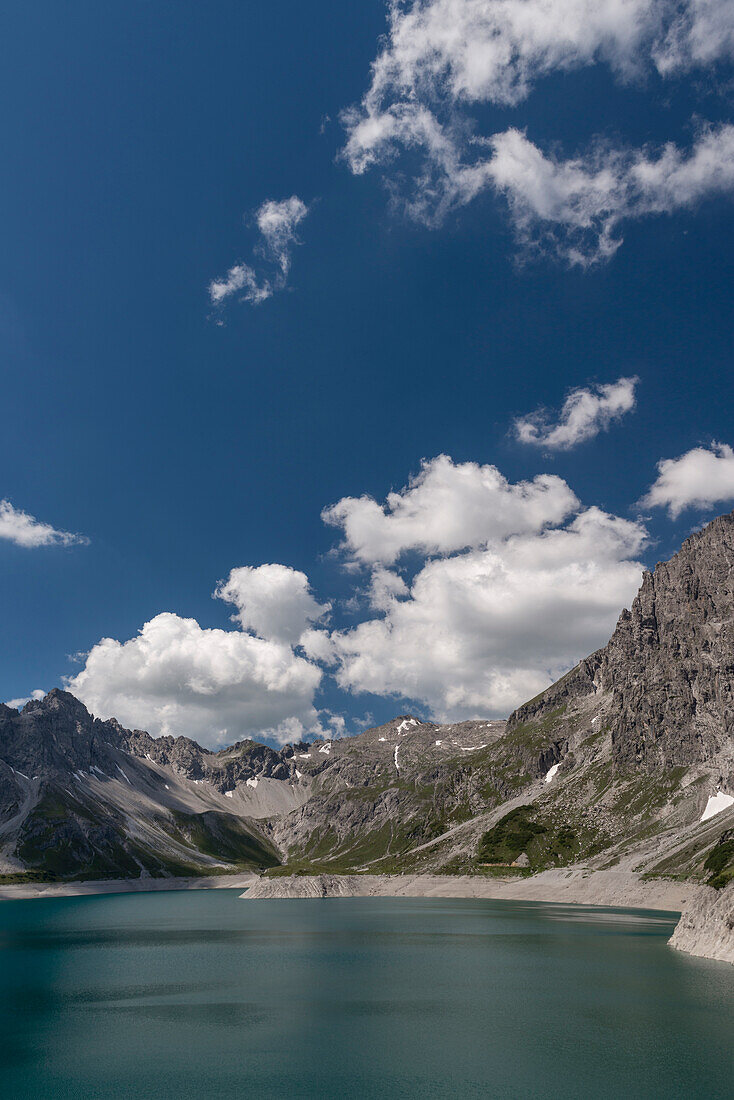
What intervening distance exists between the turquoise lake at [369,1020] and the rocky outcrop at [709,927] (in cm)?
366

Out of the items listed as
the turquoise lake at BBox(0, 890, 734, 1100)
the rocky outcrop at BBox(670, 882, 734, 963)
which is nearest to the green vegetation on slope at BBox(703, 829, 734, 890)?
the turquoise lake at BBox(0, 890, 734, 1100)

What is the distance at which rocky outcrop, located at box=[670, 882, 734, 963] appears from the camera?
89.6 m

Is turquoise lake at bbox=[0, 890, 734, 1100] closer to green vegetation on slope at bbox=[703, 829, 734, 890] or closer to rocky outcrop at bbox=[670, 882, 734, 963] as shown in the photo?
rocky outcrop at bbox=[670, 882, 734, 963]

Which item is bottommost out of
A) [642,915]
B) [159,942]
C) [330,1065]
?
[642,915]

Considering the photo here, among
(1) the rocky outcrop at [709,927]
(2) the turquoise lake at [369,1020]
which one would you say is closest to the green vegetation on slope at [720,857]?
(2) the turquoise lake at [369,1020]

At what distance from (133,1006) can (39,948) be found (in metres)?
68.0

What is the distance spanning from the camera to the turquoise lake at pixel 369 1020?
47.0 m

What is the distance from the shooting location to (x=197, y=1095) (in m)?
44.3

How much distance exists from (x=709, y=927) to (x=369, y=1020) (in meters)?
57.6

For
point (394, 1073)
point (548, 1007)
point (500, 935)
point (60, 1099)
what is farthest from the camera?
point (500, 935)

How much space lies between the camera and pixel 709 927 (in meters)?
93.9

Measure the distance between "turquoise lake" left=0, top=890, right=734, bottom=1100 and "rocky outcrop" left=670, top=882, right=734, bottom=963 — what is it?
366 centimetres

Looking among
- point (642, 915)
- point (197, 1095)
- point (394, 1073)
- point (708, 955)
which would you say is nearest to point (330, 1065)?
point (394, 1073)

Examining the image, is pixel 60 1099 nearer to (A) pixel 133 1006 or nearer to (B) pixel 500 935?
(A) pixel 133 1006
